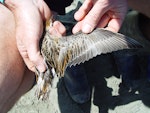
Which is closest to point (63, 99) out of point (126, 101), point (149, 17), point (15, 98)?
point (126, 101)

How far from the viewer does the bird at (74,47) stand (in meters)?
2.33

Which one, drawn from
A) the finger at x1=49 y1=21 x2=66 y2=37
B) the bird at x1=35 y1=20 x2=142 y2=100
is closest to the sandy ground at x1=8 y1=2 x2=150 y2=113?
the bird at x1=35 y1=20 x2=142 y2=100

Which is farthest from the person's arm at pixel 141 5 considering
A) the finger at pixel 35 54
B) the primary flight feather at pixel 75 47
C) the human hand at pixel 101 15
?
the finger at pixel 35 54

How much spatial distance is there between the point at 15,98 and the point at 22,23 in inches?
21.1

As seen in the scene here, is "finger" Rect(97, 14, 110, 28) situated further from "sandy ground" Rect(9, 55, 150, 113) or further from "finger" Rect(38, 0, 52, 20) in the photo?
"sandy ground" Rect(9, 55, 150, 113)

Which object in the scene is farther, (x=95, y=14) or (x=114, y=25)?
(x=114, y=25)

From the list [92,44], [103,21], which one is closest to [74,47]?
[92,44]

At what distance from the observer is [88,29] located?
2.39m

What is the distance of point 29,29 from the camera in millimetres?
2424

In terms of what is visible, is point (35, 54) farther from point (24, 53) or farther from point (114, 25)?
point (114, 25)

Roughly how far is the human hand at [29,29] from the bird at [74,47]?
5cm

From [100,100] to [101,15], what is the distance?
999mm

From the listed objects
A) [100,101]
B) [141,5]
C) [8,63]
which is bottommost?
[100,101]

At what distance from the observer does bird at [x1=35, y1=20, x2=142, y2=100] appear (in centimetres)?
233
